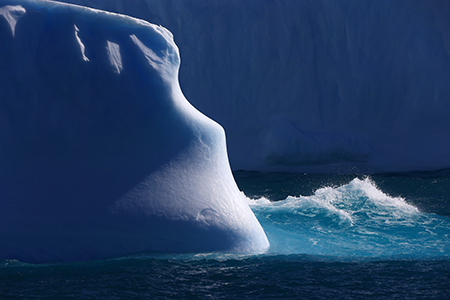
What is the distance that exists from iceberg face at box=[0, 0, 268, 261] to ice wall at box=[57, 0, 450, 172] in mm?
8412

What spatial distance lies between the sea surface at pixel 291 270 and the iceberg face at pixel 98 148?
236 mm

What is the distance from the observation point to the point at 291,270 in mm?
4305

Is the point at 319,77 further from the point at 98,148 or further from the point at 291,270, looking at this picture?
the point at 291,270

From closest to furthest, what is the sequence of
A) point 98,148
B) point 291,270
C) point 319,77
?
point 291,270
point 98,148
point 319,77

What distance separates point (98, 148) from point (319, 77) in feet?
33.5

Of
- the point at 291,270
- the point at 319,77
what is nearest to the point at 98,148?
the point at 291,270

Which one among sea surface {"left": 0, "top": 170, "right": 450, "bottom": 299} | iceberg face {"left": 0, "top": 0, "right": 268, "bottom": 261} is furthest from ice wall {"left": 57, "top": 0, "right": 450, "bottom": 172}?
iceberg face {"left": 0, "top": 0, "right": 268, "bottom": 261}

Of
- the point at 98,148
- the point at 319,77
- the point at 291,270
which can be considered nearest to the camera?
the point at 291,270

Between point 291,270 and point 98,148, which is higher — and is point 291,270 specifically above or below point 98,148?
below

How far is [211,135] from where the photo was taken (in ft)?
17.3

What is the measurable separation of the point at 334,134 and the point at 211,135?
29.0 ft

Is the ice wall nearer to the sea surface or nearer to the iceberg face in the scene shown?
the sea surface

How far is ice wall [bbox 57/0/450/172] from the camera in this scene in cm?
1314

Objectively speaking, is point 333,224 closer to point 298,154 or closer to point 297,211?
point 297,211
